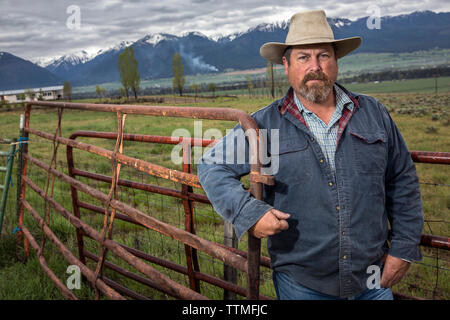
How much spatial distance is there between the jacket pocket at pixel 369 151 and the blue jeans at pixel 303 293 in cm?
66

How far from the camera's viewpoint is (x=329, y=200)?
1909mm

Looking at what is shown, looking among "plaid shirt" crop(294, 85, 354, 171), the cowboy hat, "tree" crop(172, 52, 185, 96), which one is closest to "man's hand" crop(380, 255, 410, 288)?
"plaid shirt" crop(294, 85, 354, 171)

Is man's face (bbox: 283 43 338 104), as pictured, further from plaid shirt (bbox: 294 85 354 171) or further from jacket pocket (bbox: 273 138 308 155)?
jacket pocket (bbox: 273 138 308 155)

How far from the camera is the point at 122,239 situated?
499 centimetres

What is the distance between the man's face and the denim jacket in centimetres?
20

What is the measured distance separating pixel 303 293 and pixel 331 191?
1.85 ft

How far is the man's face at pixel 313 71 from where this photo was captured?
6.95 ft

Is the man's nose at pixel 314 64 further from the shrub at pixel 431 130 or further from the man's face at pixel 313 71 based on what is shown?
the shrub at pixel 431 130

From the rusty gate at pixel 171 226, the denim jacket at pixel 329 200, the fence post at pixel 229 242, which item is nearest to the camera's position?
the rusty gate at pixel 171 226

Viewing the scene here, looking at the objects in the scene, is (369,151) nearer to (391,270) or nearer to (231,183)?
(391,270)

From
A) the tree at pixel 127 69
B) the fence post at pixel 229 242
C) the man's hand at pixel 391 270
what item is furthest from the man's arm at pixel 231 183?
the tree at pixel 127 69
